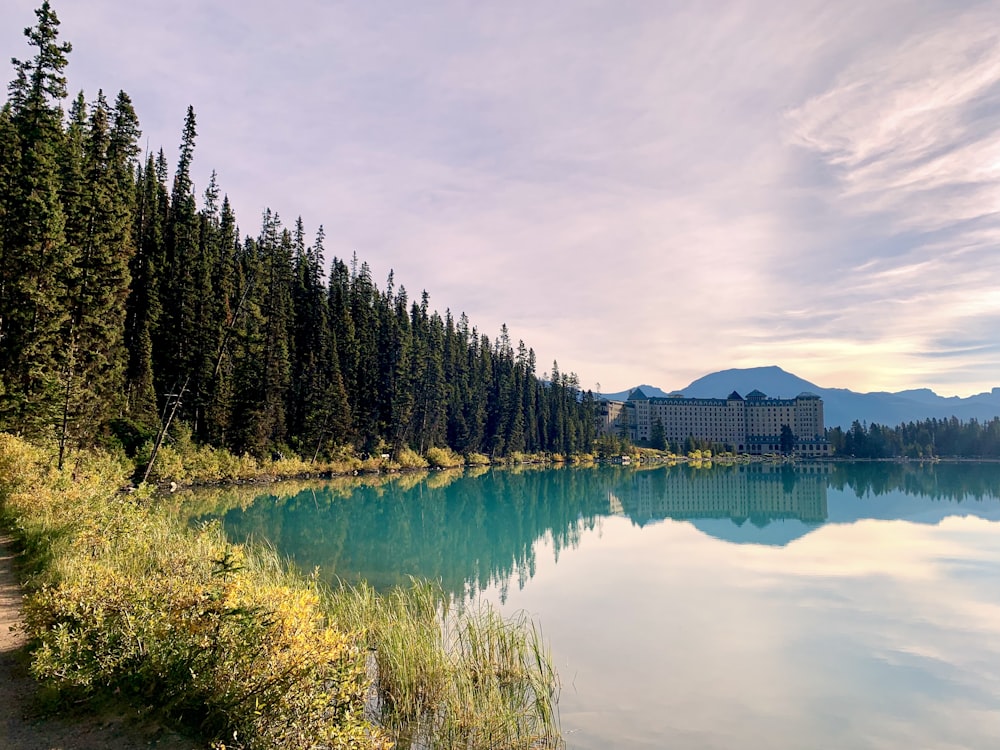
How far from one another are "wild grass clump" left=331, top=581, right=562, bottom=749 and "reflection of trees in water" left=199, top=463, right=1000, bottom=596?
5.98 m

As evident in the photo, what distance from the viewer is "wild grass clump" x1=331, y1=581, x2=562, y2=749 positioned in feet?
24.8

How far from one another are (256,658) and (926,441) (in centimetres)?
17457

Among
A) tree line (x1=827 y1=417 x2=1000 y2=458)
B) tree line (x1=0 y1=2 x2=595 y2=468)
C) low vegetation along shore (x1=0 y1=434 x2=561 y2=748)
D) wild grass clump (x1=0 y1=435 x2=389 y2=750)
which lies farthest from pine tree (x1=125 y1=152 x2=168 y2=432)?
tree line (x1=827 y1=417 x2=1000 y2=458)

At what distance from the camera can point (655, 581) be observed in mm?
19109

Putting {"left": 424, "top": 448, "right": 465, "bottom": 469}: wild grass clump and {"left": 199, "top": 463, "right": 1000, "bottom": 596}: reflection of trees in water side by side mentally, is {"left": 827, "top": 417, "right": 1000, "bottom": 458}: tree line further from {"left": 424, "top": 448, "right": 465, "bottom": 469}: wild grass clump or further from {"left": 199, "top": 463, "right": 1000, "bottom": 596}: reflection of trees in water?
{"left": 424, "top": 448, "right": 465, "bottom": 469}: wild grass clump

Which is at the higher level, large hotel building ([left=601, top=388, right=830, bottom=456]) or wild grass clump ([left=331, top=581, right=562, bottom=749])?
large hotel building ([left=601, top=388, right=830, bottom=456])

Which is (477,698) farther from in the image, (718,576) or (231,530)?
(231,530)

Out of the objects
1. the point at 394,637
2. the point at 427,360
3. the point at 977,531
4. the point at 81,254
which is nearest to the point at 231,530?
the point at 81,254

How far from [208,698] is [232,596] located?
928mm

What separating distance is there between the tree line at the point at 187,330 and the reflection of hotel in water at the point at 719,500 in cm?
2725

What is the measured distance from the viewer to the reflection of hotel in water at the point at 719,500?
40.2 m

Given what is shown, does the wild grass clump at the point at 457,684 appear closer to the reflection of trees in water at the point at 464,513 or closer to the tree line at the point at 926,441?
the reflection of trees in water at the point at 464,513

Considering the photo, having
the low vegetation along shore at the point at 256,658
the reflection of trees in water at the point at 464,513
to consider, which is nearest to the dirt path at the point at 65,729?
the low vegetation along shore at the point at 256,658

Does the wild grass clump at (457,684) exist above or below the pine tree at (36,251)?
below
